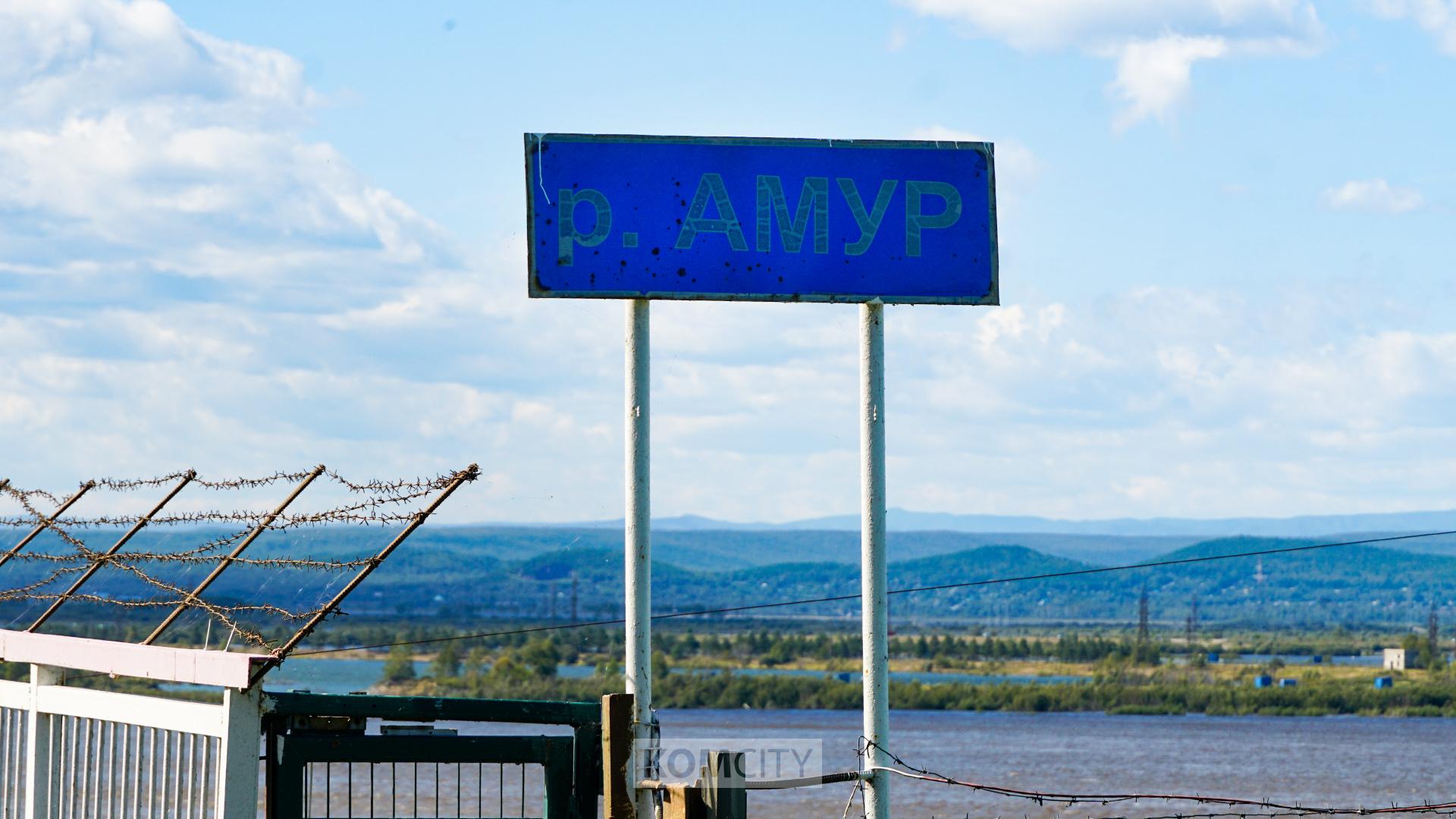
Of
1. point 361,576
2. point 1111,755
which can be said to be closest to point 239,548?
point 361,576

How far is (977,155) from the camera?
8.19m

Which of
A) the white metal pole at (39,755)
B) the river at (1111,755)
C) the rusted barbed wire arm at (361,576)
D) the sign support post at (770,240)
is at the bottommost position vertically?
the river at (1111,755)

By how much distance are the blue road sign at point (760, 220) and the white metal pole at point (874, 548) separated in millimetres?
267

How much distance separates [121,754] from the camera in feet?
26.5

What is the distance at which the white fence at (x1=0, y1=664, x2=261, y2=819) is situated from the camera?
7.36 metres

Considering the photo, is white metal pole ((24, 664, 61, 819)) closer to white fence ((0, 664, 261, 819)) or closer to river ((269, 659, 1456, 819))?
white fence ((0, 664, 261, 819))

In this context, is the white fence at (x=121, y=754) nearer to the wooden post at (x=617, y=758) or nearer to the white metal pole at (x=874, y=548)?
the wooden post at (x=617, y=758)

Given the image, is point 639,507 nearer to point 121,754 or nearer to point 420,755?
point 420,755

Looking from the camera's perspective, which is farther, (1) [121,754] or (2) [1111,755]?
(2) [1111,755]

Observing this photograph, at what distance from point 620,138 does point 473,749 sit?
280cm

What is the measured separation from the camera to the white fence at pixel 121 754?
736 cm

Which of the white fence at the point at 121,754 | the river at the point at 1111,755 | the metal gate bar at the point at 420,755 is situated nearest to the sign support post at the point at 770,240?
the metal gate bar at the point at 420,755

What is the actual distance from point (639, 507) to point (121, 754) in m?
2.68

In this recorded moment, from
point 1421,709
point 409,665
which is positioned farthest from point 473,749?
point 1421,709
